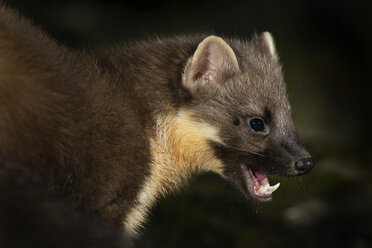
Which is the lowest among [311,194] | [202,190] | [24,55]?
[202,190]

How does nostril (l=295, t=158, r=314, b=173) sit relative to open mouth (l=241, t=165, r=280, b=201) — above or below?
above

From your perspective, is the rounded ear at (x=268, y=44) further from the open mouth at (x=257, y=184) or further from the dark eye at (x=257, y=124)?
the open mouth at (x=257, y=184)

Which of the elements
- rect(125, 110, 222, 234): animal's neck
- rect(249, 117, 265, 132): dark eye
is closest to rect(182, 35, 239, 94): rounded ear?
rect(125, 110, 222, 234): animal's neck

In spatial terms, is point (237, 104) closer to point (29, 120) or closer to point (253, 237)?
point (29, 120)

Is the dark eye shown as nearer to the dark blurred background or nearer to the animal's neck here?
the animal's neck

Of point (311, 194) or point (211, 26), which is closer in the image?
point (311, 194)

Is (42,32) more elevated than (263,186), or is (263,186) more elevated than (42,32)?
(42,32)

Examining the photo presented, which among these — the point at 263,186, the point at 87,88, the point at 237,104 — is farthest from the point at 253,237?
the point at 87,88

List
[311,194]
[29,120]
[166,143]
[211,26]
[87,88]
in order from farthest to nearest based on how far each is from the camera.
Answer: [211,26] → [311,194] → [166,143] → [87,88] → [29,120]

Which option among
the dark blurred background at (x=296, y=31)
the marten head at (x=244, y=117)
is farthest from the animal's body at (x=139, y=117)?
the dark blurred background at (x=296, y=31)
